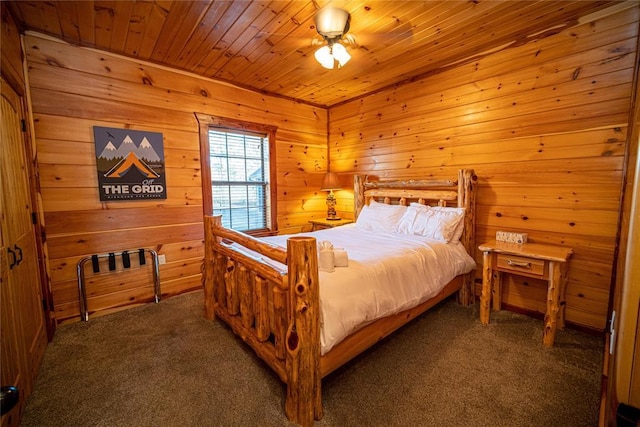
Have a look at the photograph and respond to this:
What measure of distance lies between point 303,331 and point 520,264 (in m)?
1.90

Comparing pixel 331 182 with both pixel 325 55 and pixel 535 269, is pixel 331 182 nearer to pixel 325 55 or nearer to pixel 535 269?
pixel 325 55

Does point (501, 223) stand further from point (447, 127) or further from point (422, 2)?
point (422, 2)

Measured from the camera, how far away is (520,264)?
7.24 ft

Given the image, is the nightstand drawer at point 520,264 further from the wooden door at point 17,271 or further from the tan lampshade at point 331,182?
the wooden door at point 17,271

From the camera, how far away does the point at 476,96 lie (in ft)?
8.95

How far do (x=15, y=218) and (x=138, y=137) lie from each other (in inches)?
51.6

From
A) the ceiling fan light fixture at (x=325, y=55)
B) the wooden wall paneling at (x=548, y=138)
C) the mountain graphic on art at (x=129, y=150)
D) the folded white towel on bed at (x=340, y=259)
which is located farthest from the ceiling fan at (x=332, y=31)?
the mountain graphic on art at (x=129, y=150)

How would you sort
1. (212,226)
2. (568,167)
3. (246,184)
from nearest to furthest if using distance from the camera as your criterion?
(568,167) → (212,226) → (246,184)

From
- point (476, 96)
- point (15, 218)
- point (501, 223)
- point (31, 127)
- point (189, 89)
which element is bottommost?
point (501, 223)

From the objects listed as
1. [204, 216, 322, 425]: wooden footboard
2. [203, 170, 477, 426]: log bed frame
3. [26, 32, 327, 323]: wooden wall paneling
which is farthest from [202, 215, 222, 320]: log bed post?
[26, 32, 327, 323]: wooden wall paneling

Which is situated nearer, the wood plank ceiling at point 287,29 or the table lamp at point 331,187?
the wood plank ceiling at point 287,29

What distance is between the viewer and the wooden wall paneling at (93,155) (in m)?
2.36

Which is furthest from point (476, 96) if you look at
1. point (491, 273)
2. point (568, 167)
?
point (491, 273)

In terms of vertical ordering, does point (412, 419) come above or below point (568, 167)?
below
